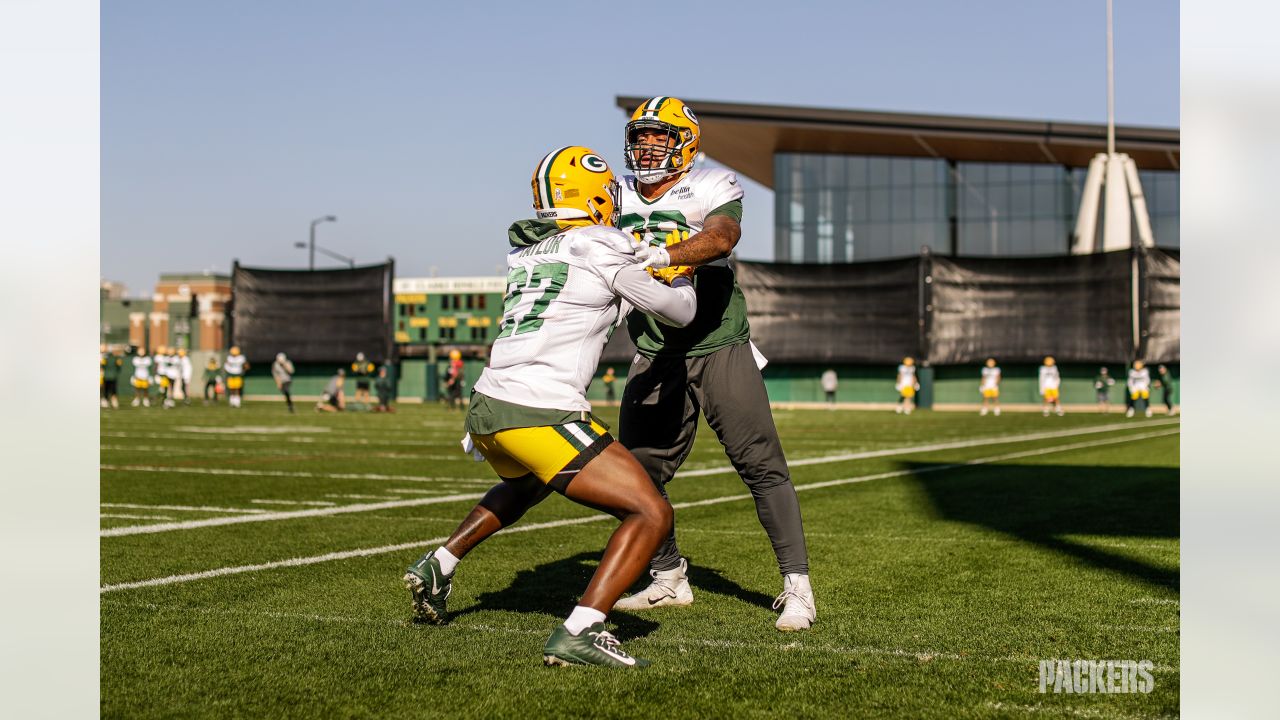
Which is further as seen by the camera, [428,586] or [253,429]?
[253,429]

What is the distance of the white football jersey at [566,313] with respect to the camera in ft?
13.6

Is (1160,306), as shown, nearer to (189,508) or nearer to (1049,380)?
(1049,380)

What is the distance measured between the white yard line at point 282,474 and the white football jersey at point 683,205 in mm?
6570

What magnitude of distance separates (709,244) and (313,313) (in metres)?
42.2

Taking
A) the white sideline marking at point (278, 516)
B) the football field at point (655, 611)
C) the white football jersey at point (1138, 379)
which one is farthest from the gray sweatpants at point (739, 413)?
the white football jersey at point (1138, 379)

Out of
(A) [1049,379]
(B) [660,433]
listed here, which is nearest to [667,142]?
(B) [660,433]

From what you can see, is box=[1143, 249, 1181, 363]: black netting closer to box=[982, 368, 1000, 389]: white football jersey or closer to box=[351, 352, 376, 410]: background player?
box=[982, 368, 1000, 389]: white football jersey

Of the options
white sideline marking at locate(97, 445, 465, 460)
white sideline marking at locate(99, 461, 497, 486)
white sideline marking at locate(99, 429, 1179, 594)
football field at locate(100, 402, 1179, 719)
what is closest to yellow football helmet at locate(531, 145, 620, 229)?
football field at locate(100, 402, 1179, 719)

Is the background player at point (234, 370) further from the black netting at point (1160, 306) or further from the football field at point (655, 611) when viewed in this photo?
the black netting at point (1160, 306)

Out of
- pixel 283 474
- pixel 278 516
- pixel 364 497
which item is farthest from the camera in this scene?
pixel 283 474

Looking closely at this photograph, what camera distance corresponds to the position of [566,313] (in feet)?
13.8

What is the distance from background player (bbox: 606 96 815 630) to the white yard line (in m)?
6.36
